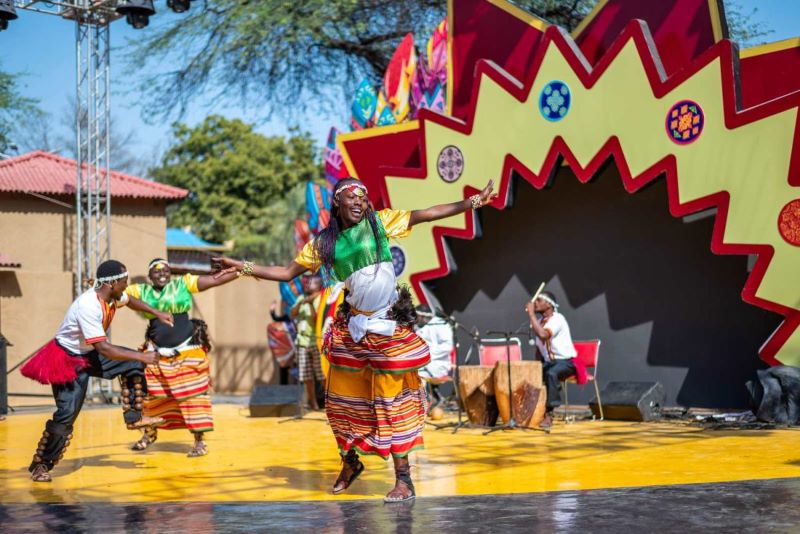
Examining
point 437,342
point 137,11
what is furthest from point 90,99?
point 437,342

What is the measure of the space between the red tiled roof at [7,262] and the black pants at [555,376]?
10794 mm

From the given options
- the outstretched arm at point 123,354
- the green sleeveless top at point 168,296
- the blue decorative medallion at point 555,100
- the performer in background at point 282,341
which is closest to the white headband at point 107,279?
the outstretched arm at point 123,354

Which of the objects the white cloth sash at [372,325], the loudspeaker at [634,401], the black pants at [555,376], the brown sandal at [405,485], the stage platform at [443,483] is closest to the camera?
the stage platform at [443,483]

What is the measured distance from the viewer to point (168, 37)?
88.3ft

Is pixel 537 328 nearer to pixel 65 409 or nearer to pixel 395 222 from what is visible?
pixel 395 222

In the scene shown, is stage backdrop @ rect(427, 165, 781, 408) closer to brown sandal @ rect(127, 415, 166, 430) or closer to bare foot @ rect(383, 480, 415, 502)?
brown sandal @ rect(127, 415, 166, 430)

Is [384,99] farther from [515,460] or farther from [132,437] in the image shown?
[515,460]

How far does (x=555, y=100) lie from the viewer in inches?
543

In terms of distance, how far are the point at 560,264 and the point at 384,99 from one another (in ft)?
15.2

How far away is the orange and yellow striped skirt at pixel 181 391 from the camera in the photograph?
967 centimetres

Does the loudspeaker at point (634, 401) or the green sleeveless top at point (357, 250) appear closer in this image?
the green sleeveless top at point (357, 250)

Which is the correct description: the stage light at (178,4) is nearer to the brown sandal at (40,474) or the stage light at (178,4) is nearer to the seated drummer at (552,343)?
the seated drummer at (552,343)

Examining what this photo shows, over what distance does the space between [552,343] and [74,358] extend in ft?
18.7

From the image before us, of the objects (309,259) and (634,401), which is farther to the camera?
(634,401)
